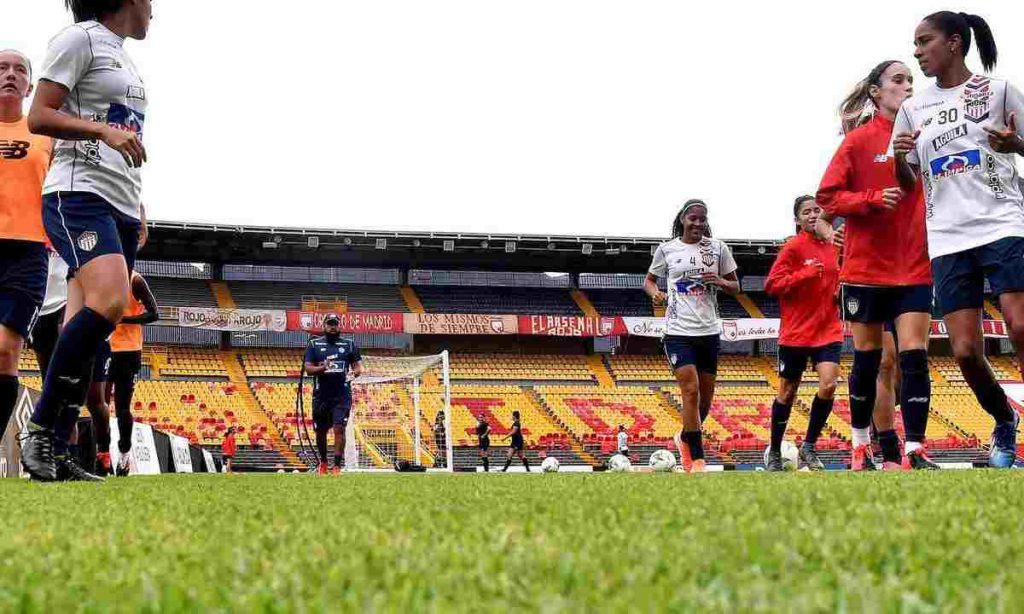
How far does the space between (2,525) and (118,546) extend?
0.64 m

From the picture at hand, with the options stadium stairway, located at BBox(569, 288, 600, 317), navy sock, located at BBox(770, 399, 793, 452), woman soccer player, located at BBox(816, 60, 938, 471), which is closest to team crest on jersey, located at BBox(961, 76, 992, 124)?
woman soccer player, located at BBox(816, 60, 938, 471)

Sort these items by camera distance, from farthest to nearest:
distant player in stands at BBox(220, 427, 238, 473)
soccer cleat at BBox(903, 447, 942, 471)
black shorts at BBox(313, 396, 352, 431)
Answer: distant player in stands at BBox(220, 427, 238, 473), black shorts at BBox(313, 396, 352, 431), soccer cleat at BBox(903, 447, 942, 471)

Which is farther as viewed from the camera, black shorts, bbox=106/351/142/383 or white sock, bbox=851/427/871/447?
black shorts, bbox=106/351/142/383

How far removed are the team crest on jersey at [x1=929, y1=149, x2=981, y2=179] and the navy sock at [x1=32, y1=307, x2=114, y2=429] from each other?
166 inches

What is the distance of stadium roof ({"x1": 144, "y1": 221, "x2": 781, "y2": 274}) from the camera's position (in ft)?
121

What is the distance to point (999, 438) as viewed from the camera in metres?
5.05

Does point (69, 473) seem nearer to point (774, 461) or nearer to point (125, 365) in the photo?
point (125, 365)

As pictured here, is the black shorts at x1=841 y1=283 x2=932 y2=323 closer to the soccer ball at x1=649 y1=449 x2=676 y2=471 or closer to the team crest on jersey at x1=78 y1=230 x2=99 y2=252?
the team crest on jersey at x1=78 y1=230 x2=99 y2=252

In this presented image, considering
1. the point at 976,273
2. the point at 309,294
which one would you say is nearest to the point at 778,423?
the point at 976,273

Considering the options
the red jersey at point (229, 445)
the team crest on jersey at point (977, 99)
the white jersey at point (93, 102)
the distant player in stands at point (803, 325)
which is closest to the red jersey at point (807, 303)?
the distant player in stands at point (803, 325)

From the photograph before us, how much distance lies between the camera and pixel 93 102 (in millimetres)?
4516

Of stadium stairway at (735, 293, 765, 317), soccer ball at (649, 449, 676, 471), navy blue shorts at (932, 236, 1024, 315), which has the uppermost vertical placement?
navy blue shorts at (932, 236, 1024, 315)

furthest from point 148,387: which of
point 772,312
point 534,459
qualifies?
point 772,312

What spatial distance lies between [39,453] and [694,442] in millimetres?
5074
